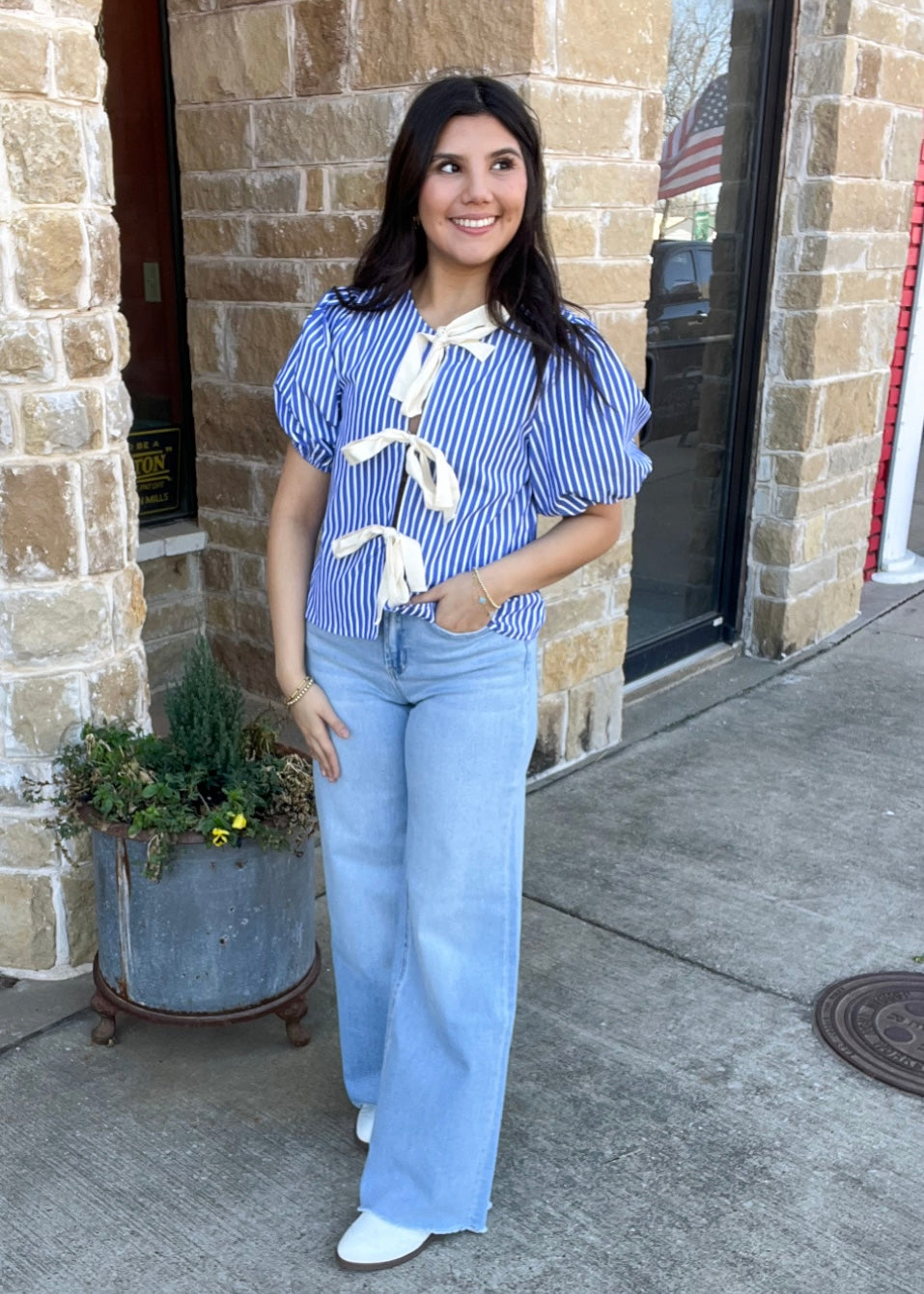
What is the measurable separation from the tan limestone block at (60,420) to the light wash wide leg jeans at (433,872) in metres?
0.96

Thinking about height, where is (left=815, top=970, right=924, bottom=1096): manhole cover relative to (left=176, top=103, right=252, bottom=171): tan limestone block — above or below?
below

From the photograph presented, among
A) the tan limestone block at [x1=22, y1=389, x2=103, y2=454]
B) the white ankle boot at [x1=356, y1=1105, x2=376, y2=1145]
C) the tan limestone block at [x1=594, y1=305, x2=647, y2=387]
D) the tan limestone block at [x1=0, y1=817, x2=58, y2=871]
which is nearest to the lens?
the white ankle boot at [x1=356, y1=1105, x2=376, y2=1145]

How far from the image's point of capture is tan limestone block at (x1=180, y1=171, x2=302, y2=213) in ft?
13.8

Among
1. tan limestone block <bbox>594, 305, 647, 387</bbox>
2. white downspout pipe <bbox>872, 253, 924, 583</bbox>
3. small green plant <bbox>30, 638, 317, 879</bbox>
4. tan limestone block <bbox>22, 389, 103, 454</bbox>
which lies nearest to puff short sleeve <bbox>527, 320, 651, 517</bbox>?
small green plant <bbox>30, 638, 317, 879</bbox>

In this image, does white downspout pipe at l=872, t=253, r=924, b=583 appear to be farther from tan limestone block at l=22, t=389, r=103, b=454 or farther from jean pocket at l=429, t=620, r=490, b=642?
jean pocket at l=429, t=620, r=490, b=642

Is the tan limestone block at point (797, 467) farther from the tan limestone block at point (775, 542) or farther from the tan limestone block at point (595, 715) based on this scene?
the tan limestone block at point (595, 715)

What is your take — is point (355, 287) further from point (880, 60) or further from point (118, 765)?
point (880, 60)

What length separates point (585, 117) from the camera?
390 cm

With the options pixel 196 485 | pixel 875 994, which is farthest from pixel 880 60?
pixel 875 994

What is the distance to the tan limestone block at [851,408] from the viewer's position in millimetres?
5543

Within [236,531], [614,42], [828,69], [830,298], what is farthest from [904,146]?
[236,531]

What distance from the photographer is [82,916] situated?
10.6ft

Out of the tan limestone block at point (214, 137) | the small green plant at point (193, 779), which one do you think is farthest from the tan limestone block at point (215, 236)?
the small green plant at point (193, 779)

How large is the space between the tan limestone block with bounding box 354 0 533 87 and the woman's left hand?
212cm
